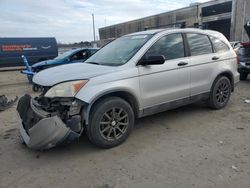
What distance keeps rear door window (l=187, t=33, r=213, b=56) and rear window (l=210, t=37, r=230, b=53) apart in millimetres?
159

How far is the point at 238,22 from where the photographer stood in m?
23.3

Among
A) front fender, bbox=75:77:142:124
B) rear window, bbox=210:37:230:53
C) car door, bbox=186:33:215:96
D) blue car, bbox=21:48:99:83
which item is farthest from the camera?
blue car, bbox=21:48:99:83

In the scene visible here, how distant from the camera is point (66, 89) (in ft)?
12.1

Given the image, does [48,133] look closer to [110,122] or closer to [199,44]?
[110,122]

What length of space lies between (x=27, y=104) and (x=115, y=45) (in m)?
2.05

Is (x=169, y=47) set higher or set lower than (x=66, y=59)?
higher

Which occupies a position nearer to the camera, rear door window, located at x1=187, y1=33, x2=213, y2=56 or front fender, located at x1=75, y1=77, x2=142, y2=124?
front fender, located at x1=75, y1=77, x2=142, y2=124

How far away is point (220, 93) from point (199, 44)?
1.26 m

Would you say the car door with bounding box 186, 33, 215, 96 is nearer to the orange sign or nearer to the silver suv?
the silver suv

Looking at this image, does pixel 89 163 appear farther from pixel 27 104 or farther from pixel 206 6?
pixel 206 6

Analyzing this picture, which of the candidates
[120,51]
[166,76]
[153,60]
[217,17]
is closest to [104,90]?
[153,60]

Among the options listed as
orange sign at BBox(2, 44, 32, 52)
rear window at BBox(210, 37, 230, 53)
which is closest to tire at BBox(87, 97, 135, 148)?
rear window at BBox(210, 37, 230, 53)

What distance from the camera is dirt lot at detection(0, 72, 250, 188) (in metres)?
3.14

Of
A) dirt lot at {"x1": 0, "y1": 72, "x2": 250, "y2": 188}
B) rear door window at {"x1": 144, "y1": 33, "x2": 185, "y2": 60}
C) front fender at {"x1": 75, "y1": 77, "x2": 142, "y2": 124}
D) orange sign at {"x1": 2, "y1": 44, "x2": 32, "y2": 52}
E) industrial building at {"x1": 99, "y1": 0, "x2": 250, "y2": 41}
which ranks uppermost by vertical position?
industrial building at {"x1": 99, "y1": 0, "x2": 250, "y2": 41}
